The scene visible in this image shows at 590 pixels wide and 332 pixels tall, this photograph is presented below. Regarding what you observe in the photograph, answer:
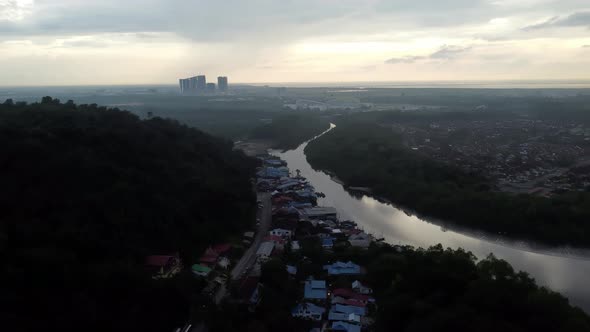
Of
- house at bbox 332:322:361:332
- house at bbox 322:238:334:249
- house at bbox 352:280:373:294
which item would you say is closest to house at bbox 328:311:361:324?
house at bbox 332:322:361:332

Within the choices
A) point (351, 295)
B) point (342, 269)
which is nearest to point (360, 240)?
point (342, 269)

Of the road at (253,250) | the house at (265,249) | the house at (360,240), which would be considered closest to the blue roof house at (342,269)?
the house at (360,240)

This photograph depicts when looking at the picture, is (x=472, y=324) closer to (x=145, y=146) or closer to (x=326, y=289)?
(x=326, y=289)

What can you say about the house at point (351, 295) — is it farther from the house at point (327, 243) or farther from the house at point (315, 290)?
the house at point (327, 243)

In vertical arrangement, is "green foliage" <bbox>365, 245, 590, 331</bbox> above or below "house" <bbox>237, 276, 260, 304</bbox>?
above

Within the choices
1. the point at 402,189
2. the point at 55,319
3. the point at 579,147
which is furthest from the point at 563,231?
the point at 579,147

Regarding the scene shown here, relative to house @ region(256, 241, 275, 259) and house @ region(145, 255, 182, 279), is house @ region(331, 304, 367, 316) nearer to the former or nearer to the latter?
house @ region(256, 241, 275, 259)
